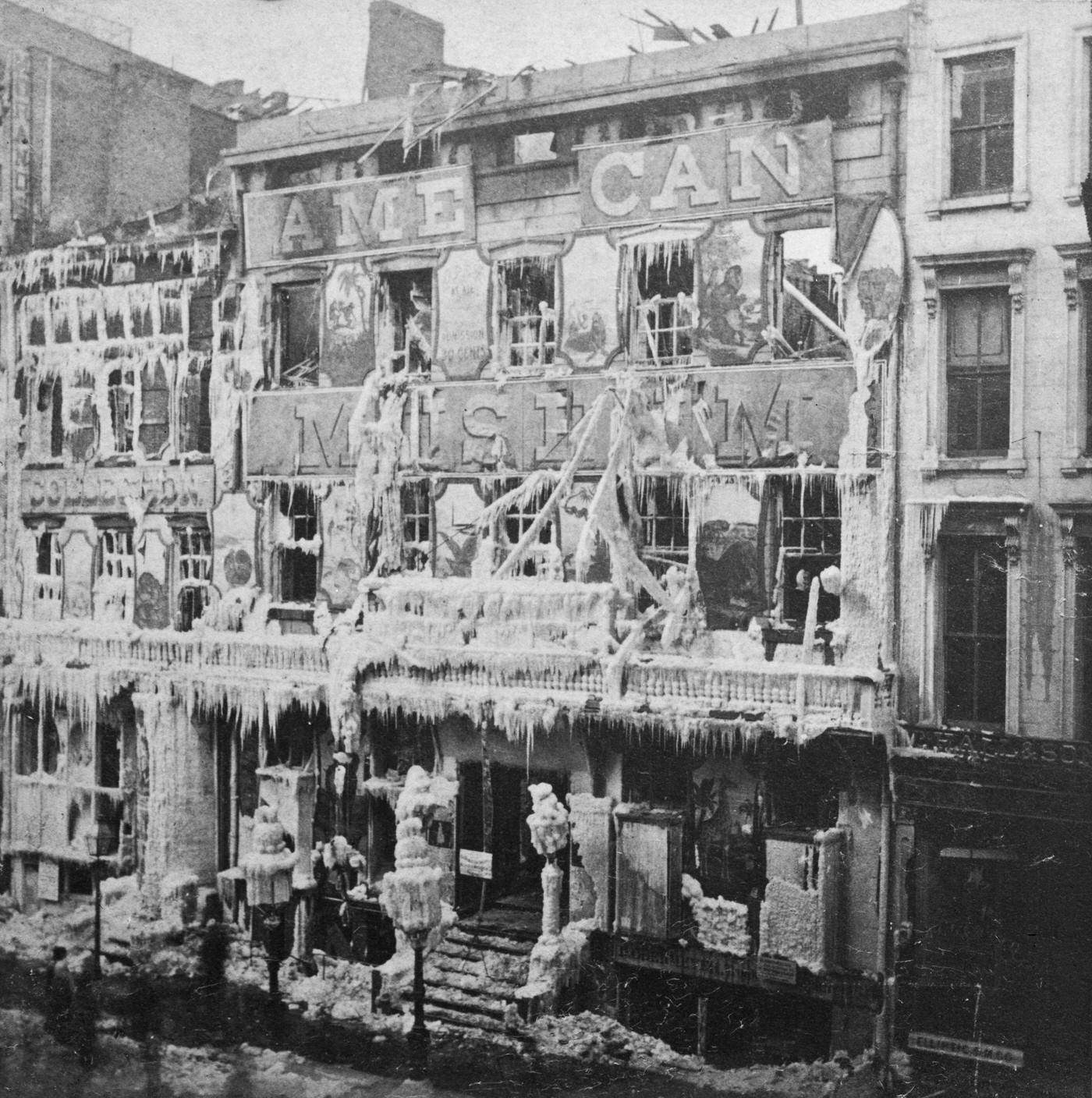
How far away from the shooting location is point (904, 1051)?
338 inches

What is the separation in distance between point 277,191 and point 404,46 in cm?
167

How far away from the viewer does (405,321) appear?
33.2 ft

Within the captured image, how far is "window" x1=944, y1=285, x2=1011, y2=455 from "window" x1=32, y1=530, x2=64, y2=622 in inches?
317

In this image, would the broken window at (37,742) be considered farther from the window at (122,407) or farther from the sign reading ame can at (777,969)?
the sign reading ame can at (777,969)

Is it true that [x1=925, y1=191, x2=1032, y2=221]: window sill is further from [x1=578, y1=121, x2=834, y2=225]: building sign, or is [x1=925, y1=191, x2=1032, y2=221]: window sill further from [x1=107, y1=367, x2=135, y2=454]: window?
[x1=107, y1=367, x2=135, y2=454]: window

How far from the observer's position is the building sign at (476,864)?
10.1 meters

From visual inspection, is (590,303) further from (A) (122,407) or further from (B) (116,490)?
(B) (116,490)

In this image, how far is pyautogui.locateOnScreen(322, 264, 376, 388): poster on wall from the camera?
10.2 metres

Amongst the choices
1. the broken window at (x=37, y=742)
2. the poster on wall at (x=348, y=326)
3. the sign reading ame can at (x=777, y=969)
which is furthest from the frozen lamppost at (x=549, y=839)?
the broken window at (x=37, y=742)

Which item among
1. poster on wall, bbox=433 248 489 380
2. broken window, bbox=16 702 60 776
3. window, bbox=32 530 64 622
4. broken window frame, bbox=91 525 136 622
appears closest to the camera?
poster on wall, bbox=433 248 489 380

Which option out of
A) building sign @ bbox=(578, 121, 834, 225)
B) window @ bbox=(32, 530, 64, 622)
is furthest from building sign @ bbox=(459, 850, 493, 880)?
building sign @ bbox=(578, 121, 834, 225)

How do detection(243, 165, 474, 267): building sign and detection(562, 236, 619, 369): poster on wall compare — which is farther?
detection(243, 165, 474, 267): building sign

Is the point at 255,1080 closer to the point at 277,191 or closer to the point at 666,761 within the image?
the point at 666,761

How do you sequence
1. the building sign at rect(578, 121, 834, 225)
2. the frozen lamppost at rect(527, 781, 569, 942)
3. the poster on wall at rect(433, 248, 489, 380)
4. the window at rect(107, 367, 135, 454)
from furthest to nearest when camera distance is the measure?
the window at rect(107, 367, 135, 454) < the poster on wall at rect(433, 248, 489, 380) < the frozen lamppost at rect(527, 781, 569, 942) < the building sign at rect(578, 121, 834, 225)
